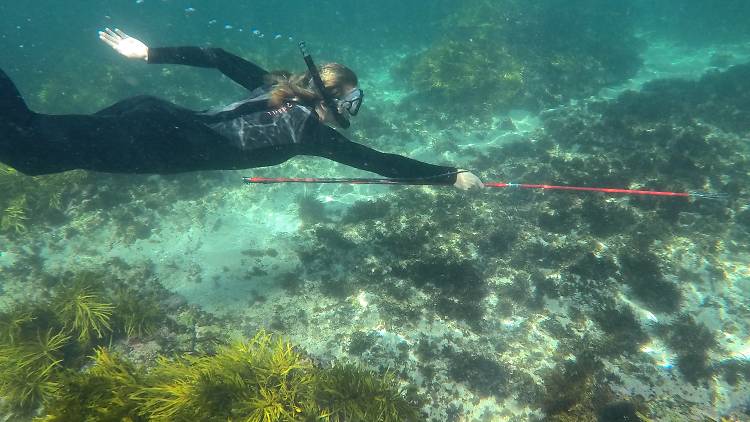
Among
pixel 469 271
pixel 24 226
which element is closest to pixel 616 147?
pixel 469 271

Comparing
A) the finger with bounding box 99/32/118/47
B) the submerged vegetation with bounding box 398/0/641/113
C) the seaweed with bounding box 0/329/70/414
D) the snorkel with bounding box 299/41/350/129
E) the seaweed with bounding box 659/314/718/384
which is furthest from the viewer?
the submerged vegetation with bounding box 398/0/641/113

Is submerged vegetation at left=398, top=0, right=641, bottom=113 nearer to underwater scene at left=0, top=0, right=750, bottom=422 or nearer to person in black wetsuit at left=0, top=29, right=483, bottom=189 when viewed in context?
underwater scene at left=0, top=0, right=750, bottom=422

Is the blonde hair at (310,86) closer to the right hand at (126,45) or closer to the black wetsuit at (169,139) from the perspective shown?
the black wetsuit at (169,139)

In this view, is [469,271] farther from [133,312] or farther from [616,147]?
[616,147]

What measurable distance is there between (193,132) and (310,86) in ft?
5.20

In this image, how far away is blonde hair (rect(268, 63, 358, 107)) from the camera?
4.26 metres

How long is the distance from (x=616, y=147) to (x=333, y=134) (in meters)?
10.1

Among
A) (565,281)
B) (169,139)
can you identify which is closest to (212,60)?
(169,139)

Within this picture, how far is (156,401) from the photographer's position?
3760 mm

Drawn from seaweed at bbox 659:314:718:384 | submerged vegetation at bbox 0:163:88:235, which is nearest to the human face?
seaweed at bbox 659:314:718:384

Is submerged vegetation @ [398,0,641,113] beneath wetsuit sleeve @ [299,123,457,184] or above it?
above

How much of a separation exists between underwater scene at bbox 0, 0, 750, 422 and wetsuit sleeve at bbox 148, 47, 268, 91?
17 centimetres

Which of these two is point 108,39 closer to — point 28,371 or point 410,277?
point 28,371

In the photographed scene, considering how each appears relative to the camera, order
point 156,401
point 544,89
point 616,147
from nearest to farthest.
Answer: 1. point 156,401
2. point 616,147
3. point 544,89
